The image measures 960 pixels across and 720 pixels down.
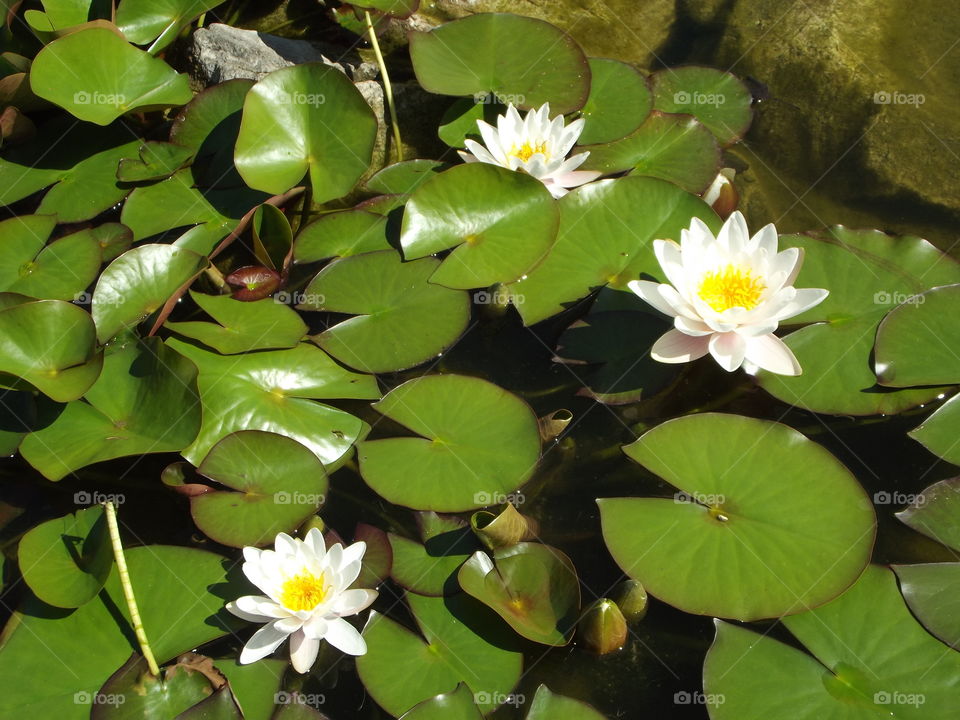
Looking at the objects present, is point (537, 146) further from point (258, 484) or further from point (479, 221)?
point (258, 484)

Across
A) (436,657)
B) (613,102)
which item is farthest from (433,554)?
(613,102)

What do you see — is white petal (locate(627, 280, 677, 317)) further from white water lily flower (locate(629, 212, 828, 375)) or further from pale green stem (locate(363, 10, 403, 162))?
pale green stem (locate(363, 10, 403, 162))

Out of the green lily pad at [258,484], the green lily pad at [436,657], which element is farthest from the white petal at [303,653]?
the green lily pad at [258,484]

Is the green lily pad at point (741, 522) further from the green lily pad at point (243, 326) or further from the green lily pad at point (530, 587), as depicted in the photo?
the green lily pad at point (243, 326)

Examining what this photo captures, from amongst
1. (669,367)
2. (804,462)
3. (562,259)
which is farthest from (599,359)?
(804,462)

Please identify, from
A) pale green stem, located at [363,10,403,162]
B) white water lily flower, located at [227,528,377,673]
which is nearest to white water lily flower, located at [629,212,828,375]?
white water lily flower, located at [227,528,377,673]

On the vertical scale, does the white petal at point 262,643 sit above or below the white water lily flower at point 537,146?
below
